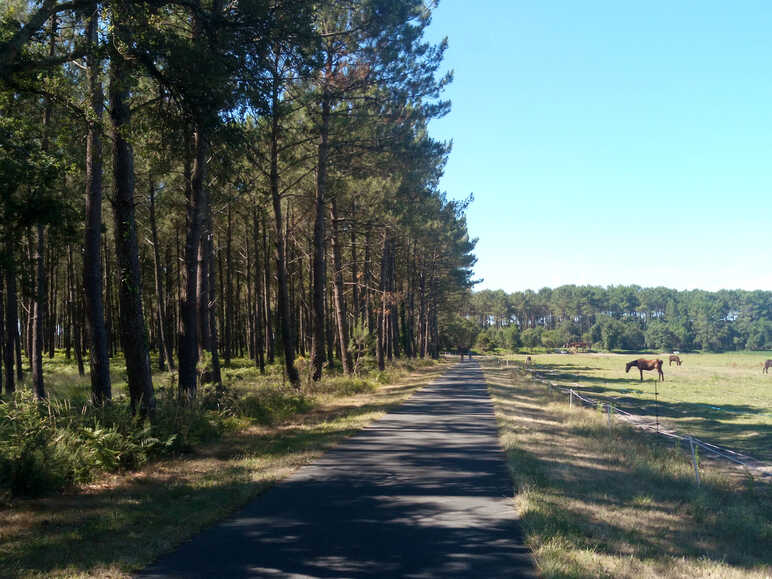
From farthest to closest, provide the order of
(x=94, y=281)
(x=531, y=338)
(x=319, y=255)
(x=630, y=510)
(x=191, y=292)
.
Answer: (x=531, y=338) < (x=319, y=255) < (x=191, y=292) < (x=94, y=281) < (x=630, y=510)

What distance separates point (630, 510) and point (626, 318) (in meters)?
182

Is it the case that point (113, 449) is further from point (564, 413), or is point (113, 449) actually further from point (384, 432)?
point (564, 413)

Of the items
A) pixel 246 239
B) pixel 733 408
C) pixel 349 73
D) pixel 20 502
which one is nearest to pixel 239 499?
pixel 20 502

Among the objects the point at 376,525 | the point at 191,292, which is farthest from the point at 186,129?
the point at 376,525

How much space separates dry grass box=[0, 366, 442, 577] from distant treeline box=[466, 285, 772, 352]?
11197 centimetres

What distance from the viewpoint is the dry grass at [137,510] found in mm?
5281

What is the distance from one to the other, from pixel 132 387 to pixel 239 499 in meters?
4.23

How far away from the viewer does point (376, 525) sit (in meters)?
6.38

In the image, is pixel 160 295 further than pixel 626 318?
No

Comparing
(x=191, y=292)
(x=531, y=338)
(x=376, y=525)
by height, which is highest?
(x=191, y=292)

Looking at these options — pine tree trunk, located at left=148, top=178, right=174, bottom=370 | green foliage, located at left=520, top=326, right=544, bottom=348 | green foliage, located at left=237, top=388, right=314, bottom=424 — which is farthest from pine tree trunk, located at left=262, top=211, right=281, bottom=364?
green foliage, located at left=520, top=326, right=544, bottom=348

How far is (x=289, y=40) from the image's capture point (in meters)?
9.84

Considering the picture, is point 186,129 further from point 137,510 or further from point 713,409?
point 713,409

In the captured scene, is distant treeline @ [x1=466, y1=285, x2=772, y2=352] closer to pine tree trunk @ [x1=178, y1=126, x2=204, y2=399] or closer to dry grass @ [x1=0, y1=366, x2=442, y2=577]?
pine tree trunk @ [x1=178, y1=126, x2=204, y2=399]
